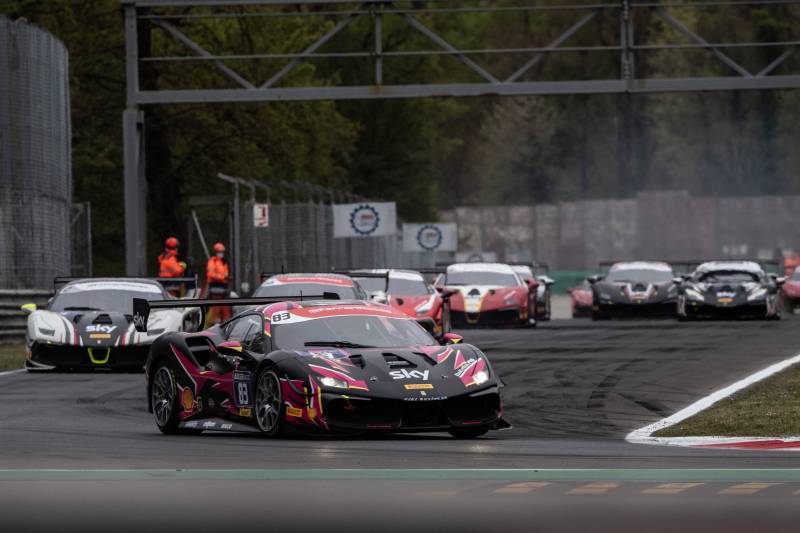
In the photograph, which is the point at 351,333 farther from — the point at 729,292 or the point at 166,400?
the point at 729,292

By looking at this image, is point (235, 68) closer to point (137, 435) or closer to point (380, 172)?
point (380, 172)

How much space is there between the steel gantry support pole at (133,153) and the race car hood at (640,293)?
10028mm

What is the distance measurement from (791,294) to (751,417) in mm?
28496

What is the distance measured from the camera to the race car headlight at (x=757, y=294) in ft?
121

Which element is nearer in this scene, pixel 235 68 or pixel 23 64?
pixel 23 64

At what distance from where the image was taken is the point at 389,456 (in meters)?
12.1

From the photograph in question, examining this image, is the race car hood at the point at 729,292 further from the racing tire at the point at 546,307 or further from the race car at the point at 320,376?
the race car at the point at 320,376

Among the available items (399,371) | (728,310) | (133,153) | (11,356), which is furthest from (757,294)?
(399,371)

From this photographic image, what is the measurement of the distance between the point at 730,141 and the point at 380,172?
1478 cm

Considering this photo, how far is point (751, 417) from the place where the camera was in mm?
15055

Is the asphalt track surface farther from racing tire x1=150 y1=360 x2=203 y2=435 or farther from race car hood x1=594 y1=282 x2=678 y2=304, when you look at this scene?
race car hood x1=594 y1=282 x2=678 y2=304

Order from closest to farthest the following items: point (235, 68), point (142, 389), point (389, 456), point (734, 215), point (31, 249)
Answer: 1. point (389, 456)
2. point (142, 389)
3. point (31, 249)
4. point (235, 68)
5. point (734, 215)

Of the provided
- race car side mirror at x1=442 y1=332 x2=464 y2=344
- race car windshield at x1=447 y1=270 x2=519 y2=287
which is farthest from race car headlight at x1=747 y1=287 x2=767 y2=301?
race car side mirror at x1=442 y1=332 x2=464 y2=344

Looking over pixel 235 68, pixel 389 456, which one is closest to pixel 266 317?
pixel 389 456
